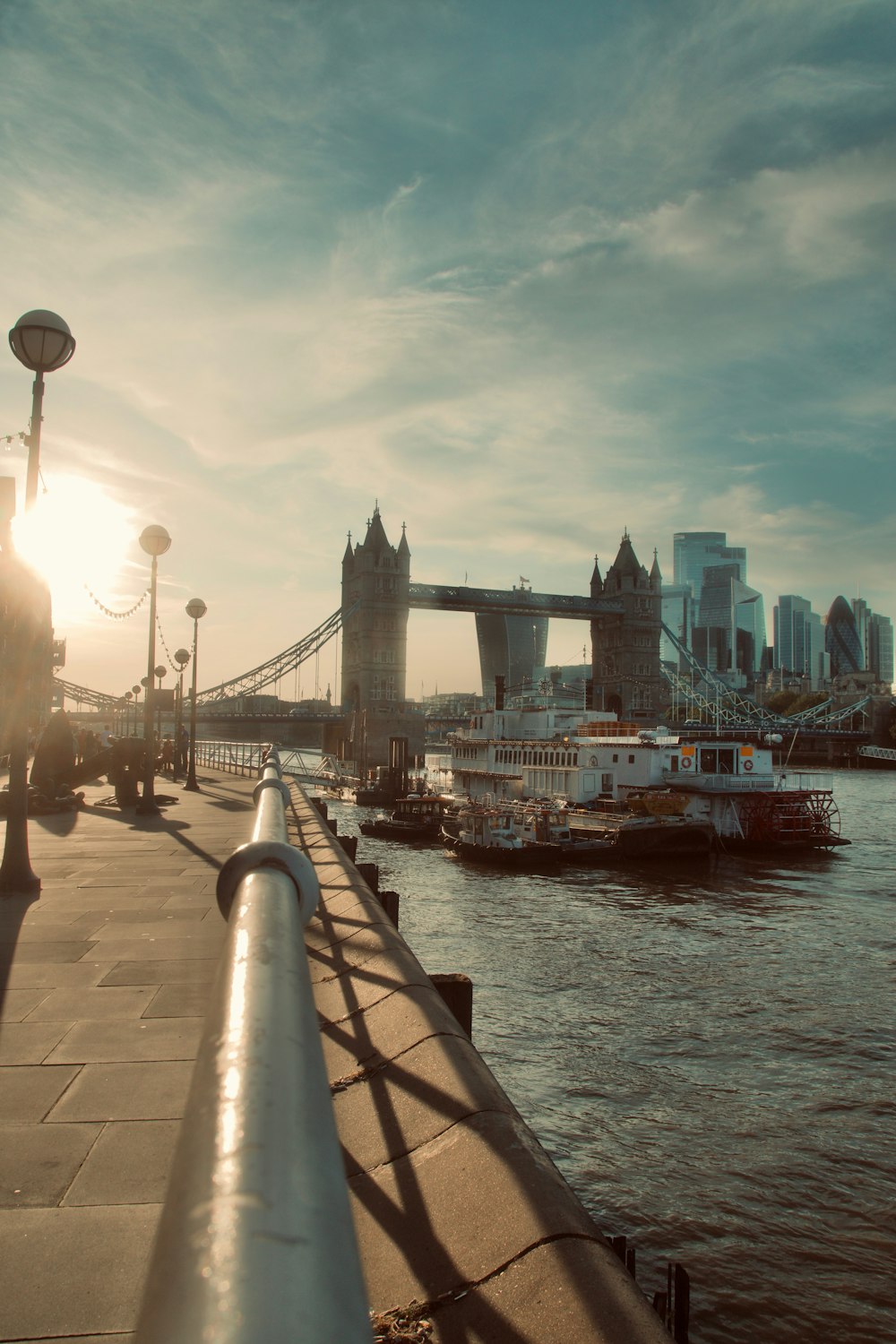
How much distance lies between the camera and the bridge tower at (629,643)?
10894 centimetres

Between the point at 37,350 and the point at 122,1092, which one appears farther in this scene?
the point at 37,350

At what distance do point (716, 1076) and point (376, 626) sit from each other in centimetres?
8671

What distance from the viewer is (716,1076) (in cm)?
1206

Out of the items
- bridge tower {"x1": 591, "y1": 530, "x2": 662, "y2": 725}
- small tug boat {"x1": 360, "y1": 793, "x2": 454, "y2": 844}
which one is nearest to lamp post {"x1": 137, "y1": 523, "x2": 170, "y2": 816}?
small tug boat {"x1": 360, "y1": 793, "x2": 454, "y2": 844}

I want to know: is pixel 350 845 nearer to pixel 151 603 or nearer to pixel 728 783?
pixel 151 603

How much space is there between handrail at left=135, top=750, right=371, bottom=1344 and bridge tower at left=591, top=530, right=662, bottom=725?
105919 millimetres

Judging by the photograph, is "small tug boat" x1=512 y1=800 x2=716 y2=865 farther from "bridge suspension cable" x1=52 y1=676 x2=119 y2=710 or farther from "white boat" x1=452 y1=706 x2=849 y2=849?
"bridge suspension cable" x1=52 y1=676 x2=119 y2=710

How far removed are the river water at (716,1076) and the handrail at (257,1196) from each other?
7.90 metres

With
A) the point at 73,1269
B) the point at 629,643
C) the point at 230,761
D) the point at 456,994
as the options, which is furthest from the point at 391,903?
the point at 629,643

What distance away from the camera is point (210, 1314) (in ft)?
2.14

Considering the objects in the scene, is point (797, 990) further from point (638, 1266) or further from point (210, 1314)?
point (210, 1314)

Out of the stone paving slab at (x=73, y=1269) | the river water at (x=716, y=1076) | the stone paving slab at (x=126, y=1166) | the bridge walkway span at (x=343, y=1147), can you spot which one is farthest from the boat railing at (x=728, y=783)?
the stone paving slab at (x=73, y=1269)

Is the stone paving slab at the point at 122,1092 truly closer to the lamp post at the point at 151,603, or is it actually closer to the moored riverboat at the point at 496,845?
the lamp post at the point at 151,603

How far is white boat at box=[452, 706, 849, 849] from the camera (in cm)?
3647
